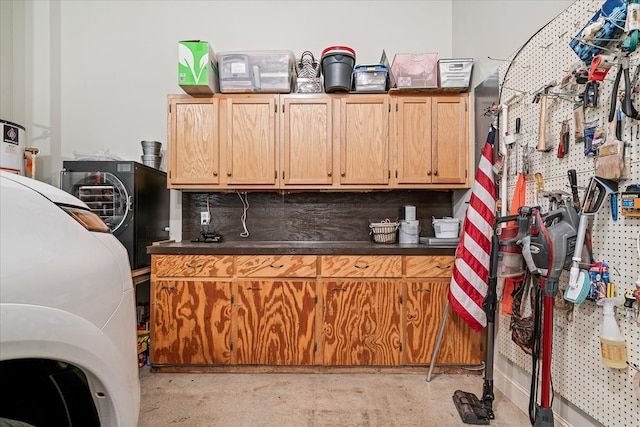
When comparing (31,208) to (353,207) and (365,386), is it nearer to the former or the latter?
(365,386)

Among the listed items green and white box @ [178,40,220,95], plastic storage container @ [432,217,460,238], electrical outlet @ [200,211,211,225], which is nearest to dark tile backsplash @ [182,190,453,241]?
electrical outlet @ [200,211,211,225]

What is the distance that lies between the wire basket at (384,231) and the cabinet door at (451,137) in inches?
22.9

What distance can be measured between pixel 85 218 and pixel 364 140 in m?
2.25

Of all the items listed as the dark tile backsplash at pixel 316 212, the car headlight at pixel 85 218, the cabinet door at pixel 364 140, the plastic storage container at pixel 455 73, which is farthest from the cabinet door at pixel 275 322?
the plastic storage container at pixel 455 73

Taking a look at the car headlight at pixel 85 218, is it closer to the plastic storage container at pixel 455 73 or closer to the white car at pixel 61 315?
the white car at pixel 61 315

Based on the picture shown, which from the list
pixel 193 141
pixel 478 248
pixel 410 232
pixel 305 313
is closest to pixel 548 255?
pixel 478 248

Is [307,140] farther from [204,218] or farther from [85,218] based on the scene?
[85,218]

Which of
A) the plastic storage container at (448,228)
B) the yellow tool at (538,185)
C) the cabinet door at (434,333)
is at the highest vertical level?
the yellow tool at (538,185)

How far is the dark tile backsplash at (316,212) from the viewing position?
315cm

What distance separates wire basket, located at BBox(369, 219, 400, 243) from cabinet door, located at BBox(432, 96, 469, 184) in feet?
1.91

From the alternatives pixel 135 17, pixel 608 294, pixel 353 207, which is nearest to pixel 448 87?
pixel 353 207

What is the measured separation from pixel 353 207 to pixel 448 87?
1.29 m

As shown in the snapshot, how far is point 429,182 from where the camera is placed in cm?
279

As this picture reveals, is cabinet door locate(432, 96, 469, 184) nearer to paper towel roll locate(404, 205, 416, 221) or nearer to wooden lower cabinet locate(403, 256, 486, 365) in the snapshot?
paper towel roll locate(404, 205, 416, 221)
